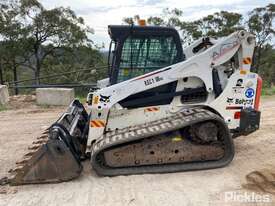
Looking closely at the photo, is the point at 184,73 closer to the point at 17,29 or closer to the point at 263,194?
the point at 263,194

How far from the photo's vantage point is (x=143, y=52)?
21.4 feet

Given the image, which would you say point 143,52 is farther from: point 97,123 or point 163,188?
point 163,188

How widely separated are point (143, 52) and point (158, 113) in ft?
3.33

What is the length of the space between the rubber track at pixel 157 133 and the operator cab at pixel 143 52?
91 centimetres

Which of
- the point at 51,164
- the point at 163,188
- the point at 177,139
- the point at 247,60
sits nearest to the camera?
the point at 163,188

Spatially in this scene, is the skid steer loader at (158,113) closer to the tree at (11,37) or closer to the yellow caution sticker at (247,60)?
A: the yellow caution sticker at (247,60)

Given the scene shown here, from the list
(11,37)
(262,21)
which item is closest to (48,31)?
(11,37)

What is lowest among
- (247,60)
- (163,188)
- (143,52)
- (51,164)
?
(163,188)

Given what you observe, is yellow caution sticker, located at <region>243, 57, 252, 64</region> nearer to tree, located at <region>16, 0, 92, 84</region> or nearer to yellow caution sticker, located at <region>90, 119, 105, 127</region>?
yellow caution sticker, located at <region>90, 119, 105, 127</region>

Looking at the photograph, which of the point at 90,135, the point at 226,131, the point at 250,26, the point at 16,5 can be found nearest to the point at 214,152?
the point at 226,131

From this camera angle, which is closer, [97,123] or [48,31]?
[97,123]

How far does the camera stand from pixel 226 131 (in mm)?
6102

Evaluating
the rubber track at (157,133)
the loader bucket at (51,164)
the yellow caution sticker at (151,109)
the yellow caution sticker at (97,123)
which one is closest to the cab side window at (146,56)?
the yellow caution sticker at (151,109)

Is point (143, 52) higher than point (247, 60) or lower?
Answer: higher
